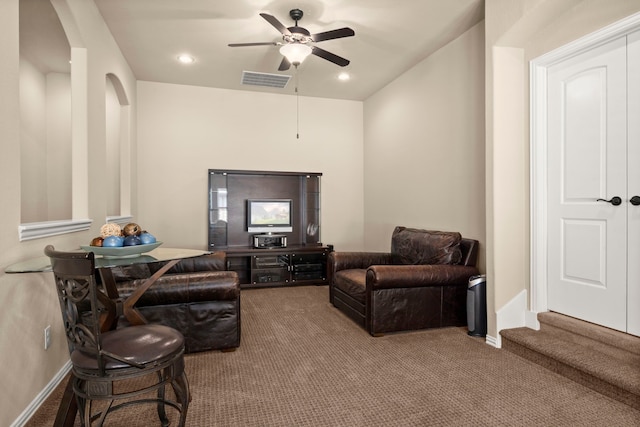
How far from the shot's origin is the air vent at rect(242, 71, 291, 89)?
515 cm

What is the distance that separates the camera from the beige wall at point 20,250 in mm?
1844

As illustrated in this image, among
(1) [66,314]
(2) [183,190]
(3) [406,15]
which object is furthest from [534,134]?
(2) [183,190]

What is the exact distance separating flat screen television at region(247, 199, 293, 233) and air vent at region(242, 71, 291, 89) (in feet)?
5.88

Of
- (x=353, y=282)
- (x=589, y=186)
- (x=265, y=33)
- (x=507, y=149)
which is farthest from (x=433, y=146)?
(x=265, y=33)

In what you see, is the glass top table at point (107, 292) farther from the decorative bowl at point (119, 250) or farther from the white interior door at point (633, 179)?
the white interior door at point (633, 179)

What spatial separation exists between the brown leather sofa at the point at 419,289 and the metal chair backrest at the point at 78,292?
7.39ft

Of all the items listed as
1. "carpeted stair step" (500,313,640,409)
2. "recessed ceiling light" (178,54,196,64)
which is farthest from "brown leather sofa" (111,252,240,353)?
"recessed ceiling light" (178,54,196,64)

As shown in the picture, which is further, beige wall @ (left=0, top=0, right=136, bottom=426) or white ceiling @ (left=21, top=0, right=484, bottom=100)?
white ceiling @ (left=21, top=0, right=484, bottom=100)

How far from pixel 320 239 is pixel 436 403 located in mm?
4054

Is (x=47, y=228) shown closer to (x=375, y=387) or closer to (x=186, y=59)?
(x=375, y=387)

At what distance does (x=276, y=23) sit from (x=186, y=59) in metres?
2.15

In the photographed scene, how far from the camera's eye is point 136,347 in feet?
5.50

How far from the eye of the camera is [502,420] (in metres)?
2.01

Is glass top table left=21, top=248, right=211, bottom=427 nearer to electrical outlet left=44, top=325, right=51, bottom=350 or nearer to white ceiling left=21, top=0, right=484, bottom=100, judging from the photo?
electrical outlet left=44, top=325, right=51, bottom=350
